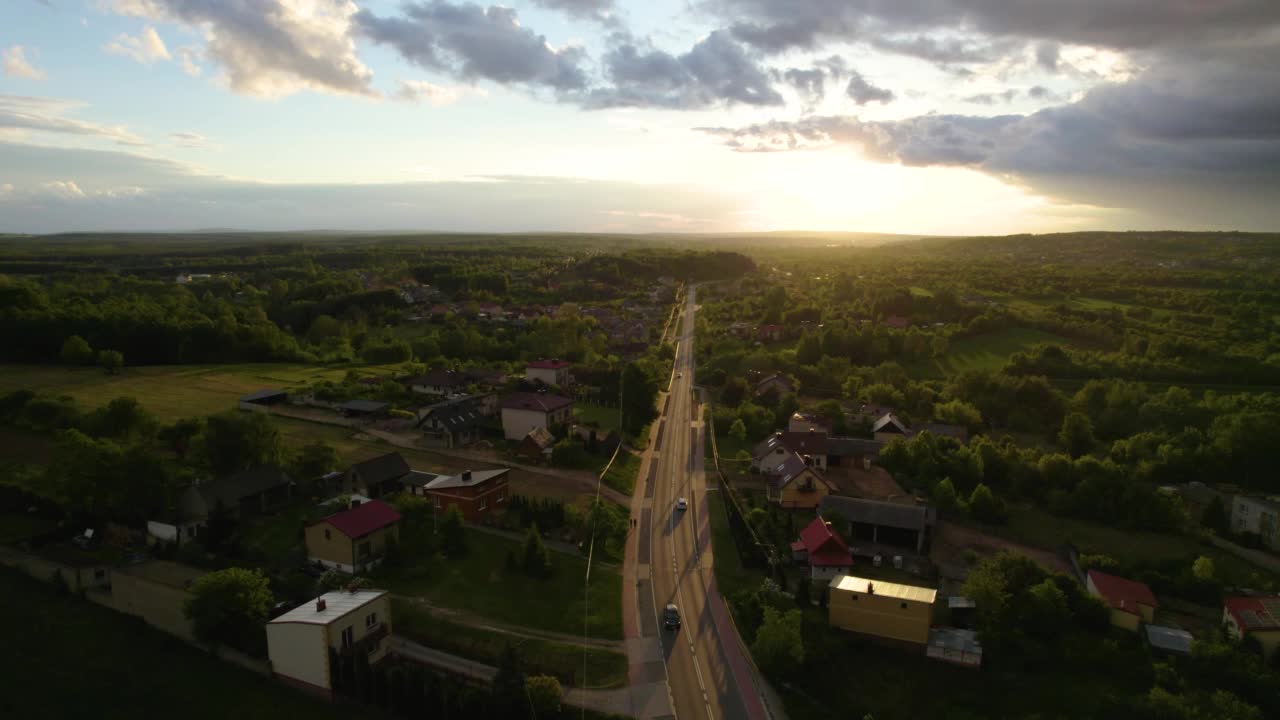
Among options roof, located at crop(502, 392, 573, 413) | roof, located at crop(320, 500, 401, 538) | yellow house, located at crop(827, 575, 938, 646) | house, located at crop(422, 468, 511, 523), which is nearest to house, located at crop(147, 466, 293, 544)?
roof, located at crop(320, 500, 401, 538)

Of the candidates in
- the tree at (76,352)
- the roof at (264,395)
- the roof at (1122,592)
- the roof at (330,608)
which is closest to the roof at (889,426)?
the roof at (1122,592)

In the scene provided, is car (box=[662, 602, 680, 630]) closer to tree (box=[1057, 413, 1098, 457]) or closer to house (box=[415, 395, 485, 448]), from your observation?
house (box=[415, 395, 485, 448])

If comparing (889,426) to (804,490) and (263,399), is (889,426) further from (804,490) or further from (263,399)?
(263,399)

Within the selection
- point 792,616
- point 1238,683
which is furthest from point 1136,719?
point 792,616

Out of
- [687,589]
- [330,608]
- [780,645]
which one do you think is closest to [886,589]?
[780,645]

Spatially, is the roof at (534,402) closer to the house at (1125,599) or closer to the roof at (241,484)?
the roof at (241,484)
